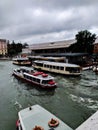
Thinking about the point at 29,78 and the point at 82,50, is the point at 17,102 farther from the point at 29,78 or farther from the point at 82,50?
the point at 82,50

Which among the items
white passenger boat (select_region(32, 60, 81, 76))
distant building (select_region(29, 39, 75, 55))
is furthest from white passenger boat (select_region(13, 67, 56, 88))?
distant building (select_region(29, 39, 75, 55))

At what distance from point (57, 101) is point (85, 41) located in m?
38.2

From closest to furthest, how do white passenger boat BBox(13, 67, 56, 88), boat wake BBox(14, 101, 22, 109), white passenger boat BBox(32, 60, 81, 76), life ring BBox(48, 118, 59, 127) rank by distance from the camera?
life ring BBox(48, 118, 59, 127) < boat wake BBox(14, 101, 22, 109) < white passenger boat BBox(13, 67, 56, 88) < white passenger boat BBox(32, 60, 81, 76)

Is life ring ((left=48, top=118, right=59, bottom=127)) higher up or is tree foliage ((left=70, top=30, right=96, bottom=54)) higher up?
tree foliage ((left=70, top=30, right=96, bottom=54))

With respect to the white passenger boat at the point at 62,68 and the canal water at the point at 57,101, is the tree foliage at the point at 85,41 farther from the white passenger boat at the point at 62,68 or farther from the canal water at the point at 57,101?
the canal water at the point at 57,101

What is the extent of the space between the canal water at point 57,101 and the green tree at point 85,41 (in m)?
29.8

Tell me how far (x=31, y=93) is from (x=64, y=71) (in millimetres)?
11936

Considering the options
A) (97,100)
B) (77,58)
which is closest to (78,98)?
(97,100)

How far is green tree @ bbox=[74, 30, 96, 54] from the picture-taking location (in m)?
52.3

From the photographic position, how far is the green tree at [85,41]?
52312 millimetres

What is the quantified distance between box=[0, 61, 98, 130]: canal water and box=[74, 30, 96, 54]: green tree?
29798mm

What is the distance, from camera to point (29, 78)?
26.2 meters

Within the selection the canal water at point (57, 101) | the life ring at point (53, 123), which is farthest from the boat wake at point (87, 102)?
the life ring at point (53, 123)

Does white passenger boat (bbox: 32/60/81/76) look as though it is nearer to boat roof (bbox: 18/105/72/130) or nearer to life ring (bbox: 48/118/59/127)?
boat roof (bbox: 18/105/72/130)
